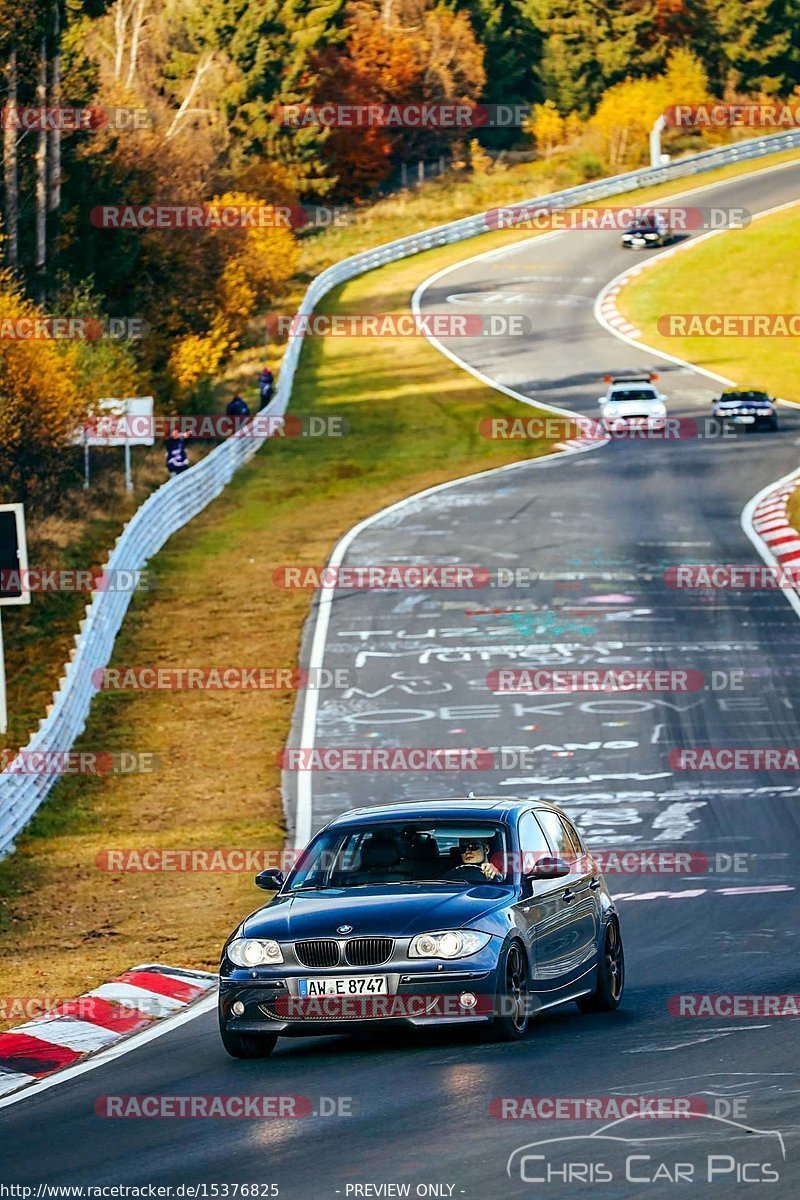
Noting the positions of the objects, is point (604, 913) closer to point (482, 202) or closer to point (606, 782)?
point (606, 782)

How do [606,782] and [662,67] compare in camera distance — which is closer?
[606,782]

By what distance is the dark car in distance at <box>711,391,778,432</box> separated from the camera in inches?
1935

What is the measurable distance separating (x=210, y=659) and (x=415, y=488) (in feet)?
50.7

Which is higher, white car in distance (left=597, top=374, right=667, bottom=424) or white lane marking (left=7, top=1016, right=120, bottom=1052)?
white lane marking (left=7, top=1016, right=120, bottom=1052)

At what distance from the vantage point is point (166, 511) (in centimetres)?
3878

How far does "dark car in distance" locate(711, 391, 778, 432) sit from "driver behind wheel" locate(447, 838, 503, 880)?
128 feet

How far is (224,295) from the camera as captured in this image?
58.8 metres

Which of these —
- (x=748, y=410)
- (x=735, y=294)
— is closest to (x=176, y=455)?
(x=748, y=410)

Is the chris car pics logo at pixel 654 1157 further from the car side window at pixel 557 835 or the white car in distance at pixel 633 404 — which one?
the white car in distance at pixel 633 404

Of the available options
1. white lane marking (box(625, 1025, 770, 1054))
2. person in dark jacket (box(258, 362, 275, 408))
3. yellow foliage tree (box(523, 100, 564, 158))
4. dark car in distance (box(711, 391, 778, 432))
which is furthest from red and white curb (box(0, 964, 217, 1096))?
yellow foliage tree (box(523, 100, 564, 158))

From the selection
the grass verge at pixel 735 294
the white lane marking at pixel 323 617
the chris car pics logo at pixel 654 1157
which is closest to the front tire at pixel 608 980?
the chris car pics logo at pixel 654 1157

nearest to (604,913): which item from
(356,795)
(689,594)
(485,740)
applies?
(356,795)

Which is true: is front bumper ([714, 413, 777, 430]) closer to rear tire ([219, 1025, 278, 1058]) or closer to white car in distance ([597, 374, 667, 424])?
white car in distance ([597, 374, 667, 424])

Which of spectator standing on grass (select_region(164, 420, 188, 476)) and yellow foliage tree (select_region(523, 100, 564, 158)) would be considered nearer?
spectator standing on grass (select_region(164, 420, 188, 476))
